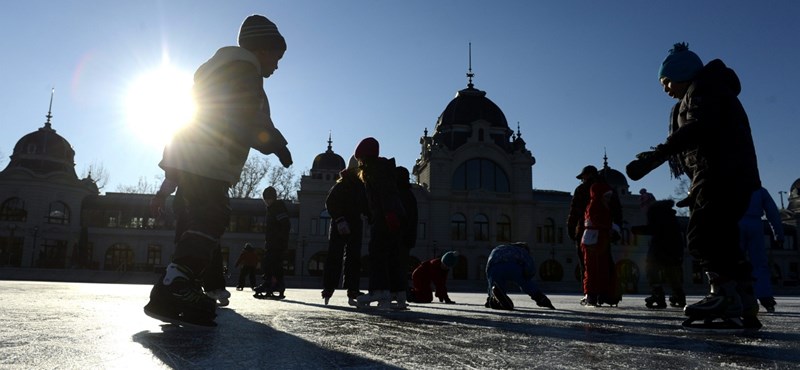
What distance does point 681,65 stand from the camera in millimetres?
3312

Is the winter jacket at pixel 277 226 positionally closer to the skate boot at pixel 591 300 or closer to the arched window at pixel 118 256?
the skate boot at pixel 591 300

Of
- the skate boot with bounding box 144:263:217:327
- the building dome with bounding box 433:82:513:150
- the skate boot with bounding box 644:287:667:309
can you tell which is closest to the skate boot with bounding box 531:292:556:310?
the skate boot with bounding box 644:287:667:309

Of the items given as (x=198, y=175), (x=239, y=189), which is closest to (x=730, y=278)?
(x=198, y=175)

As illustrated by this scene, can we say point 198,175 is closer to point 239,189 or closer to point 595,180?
point 595,180

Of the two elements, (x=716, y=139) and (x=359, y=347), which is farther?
(x=716, y=139)

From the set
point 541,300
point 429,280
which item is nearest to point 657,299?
point 541,300

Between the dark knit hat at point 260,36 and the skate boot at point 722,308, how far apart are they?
2678 mm

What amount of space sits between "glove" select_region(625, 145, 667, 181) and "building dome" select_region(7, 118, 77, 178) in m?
45.5

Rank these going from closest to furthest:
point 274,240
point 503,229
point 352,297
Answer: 1. point 352,297
2. point 274,240
3. point 503,229

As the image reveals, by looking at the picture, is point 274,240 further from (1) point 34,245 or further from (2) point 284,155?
(1) point 34,245

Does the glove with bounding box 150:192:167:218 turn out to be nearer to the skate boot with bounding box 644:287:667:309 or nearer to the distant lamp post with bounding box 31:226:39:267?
the skate boot with bounding box 644:287:667:309

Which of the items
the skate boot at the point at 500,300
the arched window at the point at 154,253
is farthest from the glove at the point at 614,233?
the arched window at the point at 154,253

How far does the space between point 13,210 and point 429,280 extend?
133 feet

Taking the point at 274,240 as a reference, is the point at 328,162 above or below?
above
